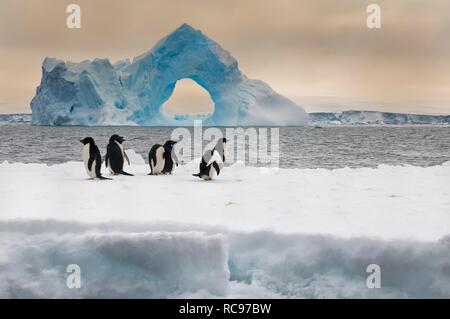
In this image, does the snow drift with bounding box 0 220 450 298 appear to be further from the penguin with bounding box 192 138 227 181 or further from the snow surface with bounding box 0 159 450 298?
the penguin with bounding box 192 138 227 181

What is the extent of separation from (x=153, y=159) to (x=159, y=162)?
4.6 inches

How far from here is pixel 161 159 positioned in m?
8.40

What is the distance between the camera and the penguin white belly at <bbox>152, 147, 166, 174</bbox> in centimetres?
830

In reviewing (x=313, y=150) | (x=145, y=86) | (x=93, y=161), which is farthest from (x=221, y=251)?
(x=145, y=86)

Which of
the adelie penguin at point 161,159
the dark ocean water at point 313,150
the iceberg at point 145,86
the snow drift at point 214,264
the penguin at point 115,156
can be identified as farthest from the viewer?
the iceberg at point 145,86

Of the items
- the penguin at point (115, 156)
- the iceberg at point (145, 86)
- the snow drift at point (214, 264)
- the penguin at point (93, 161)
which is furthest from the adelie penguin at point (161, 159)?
the iceberg at point (145, 86)

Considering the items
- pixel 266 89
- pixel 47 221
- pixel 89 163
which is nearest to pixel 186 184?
pixel 89 163

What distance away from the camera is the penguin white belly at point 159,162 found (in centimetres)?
830

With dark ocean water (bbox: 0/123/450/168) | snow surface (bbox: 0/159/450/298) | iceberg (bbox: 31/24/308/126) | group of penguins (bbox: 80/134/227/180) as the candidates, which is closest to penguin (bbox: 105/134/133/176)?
group of penguins (bbox: 80/134/227/180)

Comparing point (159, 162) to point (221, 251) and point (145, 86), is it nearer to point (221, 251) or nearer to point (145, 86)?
point (221, 251)

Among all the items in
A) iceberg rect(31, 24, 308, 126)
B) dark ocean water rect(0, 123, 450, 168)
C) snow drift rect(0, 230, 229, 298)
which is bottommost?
snow drift rect(0, 230, 229, 298)

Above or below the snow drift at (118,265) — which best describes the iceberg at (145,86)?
above

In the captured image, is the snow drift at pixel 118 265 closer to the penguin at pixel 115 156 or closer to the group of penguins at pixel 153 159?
the group of penguins at pixel 153 159

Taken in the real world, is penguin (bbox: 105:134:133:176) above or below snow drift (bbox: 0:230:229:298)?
above
